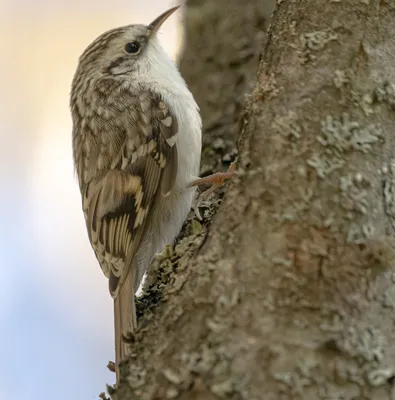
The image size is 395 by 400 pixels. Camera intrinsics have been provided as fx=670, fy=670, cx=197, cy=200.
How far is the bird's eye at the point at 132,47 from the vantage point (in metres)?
2.18

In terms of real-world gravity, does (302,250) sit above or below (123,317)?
above

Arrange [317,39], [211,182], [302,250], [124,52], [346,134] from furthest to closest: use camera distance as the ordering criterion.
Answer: [124,52]
[211,182]
[317,39]
[346,134]
[302,250]

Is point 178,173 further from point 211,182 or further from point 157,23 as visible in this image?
point 157,23

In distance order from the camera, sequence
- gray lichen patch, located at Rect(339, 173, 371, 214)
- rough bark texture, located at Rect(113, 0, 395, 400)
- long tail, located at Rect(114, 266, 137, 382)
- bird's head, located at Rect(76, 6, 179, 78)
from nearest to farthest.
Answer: rough bark texture, located at Rect(113, 0, 395, 400), gray lichen patch, located at Rect(339, 173, 371, 214), long tail, located at Rect(114, 266, 137, 382), bird's head, located at Rect(76, 6, 179, 78)

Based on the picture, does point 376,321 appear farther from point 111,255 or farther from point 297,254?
point 111,255

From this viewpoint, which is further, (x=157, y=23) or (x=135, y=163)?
(x=157, y=23)

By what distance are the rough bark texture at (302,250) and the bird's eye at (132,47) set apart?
816mm

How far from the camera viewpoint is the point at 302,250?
1204 millimetres

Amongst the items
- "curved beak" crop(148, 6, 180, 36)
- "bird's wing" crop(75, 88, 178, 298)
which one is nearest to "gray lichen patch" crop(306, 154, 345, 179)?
"bird's wing" crop(75, 88, 178, 298)

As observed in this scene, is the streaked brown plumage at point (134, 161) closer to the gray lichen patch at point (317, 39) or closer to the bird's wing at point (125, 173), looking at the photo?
the bird's wing at point (125, 173)

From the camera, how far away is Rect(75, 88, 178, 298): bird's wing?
175 centimetres

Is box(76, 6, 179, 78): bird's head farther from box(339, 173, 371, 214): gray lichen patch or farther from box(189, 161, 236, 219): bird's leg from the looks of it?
box(339, 173, 371, 214): gray lichen patch

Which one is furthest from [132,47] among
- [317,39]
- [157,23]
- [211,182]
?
[317,39]

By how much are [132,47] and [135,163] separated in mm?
527
